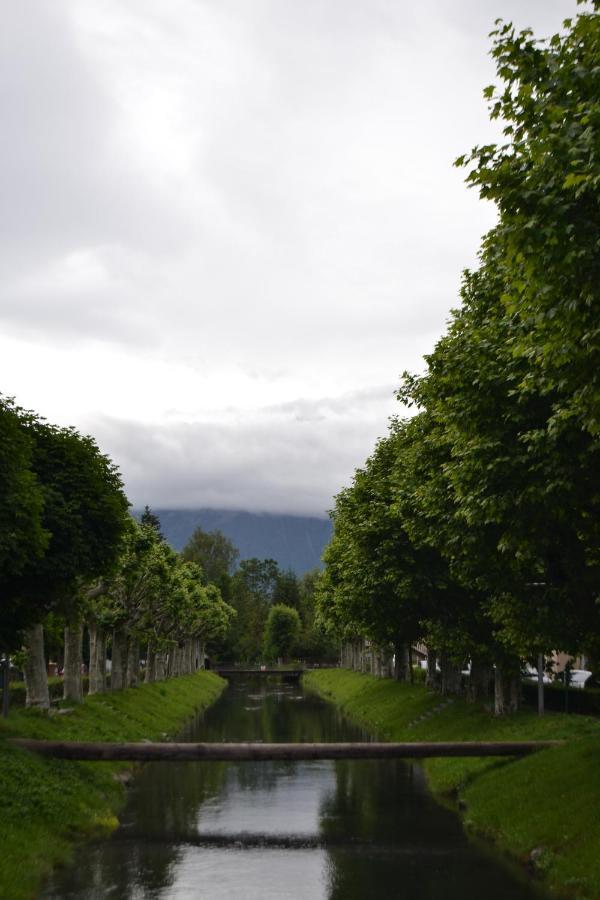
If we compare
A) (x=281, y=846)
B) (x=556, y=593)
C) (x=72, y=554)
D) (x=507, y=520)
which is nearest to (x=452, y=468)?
(x=507, y=520)

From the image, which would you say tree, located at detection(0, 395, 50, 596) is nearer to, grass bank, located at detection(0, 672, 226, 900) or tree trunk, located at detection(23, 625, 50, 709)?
grass bank, located at detection(0, 672, 226, 900)

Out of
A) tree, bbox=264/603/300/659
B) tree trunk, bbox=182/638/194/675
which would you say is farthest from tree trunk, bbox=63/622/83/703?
tree, bbox=264/603/300/659

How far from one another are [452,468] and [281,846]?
13.2 metres

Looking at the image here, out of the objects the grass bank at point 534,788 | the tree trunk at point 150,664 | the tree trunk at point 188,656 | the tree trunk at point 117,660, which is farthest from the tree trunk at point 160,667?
the grass bank at point 534,788

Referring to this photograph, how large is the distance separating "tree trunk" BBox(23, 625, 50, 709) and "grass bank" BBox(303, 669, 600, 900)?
60.9 feet

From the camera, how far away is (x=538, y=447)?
938 inches

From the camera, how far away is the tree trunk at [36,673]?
42875mm

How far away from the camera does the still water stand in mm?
23469

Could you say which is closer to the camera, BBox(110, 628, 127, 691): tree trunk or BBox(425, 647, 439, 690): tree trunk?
BBox(110, 628, 127, 691): tree trunk

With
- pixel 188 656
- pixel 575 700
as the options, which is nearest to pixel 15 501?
pixel 575 700

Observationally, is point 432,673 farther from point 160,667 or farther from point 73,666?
point 160,667

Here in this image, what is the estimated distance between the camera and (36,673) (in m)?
43.1

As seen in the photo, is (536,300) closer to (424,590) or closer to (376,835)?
(376,835)

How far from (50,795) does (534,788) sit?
15.8 meters
